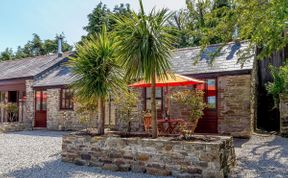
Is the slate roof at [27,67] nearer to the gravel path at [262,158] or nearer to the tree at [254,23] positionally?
Answer: the tree at [254,23]

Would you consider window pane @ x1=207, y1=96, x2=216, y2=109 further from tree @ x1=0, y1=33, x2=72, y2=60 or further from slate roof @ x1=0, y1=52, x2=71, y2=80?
tree @ x1=0, y1=33, x2=72, y2=60

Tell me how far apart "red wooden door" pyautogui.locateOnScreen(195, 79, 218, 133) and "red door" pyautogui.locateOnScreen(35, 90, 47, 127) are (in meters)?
10.3

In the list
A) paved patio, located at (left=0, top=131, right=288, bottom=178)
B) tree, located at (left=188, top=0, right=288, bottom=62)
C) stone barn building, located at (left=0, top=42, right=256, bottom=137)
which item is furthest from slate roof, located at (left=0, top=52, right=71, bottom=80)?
tree, located at (left=188, top=0, right=288, bottom=62)

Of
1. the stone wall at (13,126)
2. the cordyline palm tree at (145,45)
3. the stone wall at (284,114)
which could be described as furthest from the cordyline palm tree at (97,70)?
the stone wall at (13,126)

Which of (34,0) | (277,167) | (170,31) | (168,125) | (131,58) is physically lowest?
(277,167)

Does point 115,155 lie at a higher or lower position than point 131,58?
lower

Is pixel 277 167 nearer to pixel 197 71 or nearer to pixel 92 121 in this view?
pixel 197 71

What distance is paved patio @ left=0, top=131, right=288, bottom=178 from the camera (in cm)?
646

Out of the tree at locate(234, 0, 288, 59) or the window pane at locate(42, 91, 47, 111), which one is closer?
the tree at locate(234, 0, 288, 59)

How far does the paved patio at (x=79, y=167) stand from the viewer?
646 cm

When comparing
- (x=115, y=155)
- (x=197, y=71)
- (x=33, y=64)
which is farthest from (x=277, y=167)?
(x=33, y=64)

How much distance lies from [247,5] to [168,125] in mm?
4582

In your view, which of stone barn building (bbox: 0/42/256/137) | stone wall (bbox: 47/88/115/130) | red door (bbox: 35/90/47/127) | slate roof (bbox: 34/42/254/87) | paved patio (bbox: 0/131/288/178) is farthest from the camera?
red door (bbox: 35/90/47/127)

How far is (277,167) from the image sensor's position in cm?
694
